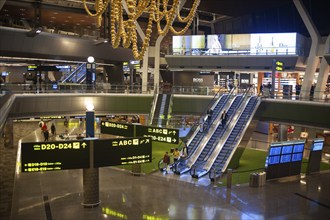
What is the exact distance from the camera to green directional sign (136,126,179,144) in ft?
56.0

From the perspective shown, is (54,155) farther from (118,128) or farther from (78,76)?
(78,76)

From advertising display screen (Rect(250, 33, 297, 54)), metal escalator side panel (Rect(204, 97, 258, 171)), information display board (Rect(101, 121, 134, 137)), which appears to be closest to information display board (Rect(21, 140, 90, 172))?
information display board (Rect(101, 121, 134, 137))

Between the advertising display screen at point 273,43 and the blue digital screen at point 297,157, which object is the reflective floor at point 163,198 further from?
the advertising display screen at point 273,43

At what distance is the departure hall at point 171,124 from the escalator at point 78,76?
0.10 m

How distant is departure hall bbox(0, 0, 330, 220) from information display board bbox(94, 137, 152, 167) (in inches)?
1.5

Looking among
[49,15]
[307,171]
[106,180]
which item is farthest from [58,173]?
[49,15]

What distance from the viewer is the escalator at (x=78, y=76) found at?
116 feet

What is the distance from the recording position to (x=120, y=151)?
545 inches

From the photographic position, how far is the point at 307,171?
20.2m

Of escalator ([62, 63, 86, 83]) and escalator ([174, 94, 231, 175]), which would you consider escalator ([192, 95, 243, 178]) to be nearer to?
escalator ([174, 94, 231, 175])

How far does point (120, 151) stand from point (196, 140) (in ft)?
30.0

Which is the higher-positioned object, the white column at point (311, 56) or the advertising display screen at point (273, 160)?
the white column at point (311, 56)

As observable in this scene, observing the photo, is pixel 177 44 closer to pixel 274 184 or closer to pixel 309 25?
pixel 309 25

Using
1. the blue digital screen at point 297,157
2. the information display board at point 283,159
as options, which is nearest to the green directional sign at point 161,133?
the information display board at point 283,159
